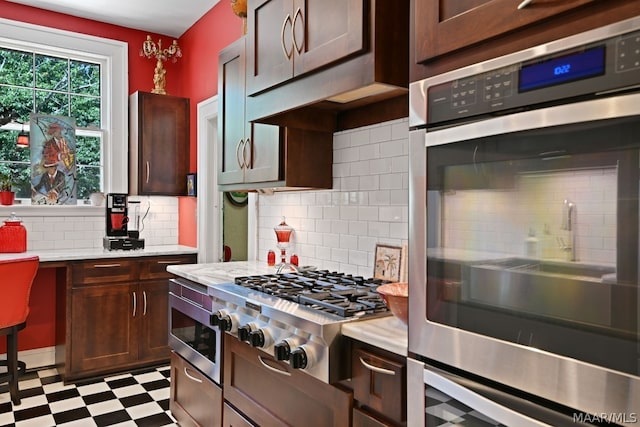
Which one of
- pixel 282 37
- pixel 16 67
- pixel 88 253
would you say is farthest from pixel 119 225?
pixel 282 37

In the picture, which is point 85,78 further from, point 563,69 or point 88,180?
point 563,69

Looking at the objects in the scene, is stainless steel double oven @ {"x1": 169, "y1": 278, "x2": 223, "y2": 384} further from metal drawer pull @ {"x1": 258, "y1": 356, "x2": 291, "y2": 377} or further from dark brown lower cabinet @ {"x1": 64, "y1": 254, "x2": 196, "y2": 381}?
dark brown lower cabinet @ {"x1": 64, "y1": 254, "x2": 196, "y2": 381}

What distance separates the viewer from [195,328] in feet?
8.33

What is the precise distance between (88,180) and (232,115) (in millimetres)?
2106

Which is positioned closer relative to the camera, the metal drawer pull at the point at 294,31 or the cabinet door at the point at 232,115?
the metal drawer pull at the point at 294,31

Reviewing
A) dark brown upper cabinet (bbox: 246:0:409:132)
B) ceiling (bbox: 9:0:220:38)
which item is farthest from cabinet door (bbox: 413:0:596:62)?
ceiling (bbox: 9:0:220:38)

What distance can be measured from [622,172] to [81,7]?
14.1 ft

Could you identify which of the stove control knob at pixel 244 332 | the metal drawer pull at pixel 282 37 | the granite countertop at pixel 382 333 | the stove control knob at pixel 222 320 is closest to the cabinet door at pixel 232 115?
the metal drawer pull at pixel 282 37

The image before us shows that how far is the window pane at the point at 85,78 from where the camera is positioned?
421 cm

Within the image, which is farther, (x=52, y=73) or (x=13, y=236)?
(x=52, y=73)

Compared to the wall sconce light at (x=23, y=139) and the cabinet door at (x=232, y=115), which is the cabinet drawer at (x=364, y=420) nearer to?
the cabinet door at (x=232, y=115)

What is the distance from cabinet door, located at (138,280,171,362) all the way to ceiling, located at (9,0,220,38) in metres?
2.26

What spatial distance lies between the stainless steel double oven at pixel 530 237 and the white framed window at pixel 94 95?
3708 mm

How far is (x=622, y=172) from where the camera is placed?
0.83 metres
